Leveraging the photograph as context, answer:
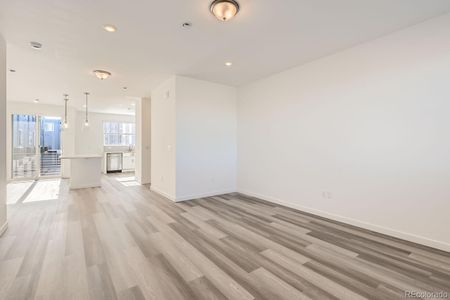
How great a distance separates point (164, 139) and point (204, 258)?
3.47m

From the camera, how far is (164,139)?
5.20 m

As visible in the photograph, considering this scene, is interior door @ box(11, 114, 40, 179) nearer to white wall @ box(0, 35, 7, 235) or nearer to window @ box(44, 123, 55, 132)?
window @ box(44, 123, 55, 132)

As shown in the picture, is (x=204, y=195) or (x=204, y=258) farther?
(x=204, y=195)

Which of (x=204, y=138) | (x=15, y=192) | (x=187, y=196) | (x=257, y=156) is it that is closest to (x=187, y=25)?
(x=204, y=138)

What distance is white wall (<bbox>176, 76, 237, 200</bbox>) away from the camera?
15.5ft

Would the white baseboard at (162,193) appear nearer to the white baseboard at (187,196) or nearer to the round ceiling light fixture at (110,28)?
the white baseboard at (187,196)

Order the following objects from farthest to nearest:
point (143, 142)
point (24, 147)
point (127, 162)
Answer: point (127, 162), point (24, 147), point (143, 142)

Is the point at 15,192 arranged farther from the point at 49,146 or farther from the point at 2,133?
the point at 2,133

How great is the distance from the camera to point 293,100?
4188mm

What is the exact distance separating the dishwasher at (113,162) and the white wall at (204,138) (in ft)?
20.6

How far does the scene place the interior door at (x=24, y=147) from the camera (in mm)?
7238

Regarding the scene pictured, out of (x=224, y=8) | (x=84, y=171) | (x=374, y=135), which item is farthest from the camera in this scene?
(x=84, y=171)

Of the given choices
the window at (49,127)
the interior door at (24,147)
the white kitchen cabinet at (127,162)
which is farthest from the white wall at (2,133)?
the white kitchen cabinet at (127,162)

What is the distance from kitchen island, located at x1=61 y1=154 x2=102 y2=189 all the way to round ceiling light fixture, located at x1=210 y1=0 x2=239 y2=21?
565cm
